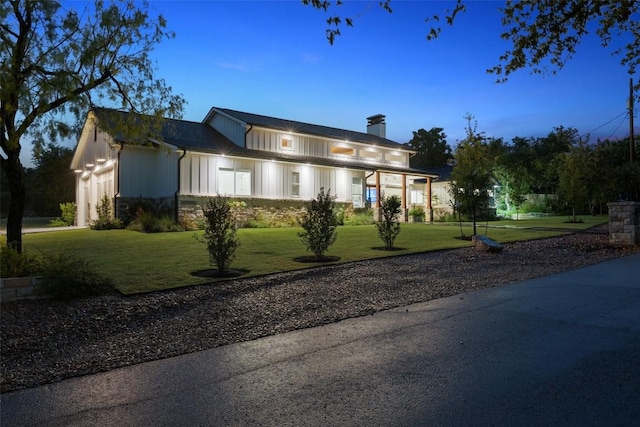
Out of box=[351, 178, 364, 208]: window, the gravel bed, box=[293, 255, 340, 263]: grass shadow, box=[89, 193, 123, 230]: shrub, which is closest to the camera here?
the gravel bed

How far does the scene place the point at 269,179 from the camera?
23250 mm

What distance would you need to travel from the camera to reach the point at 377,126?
1394 inches

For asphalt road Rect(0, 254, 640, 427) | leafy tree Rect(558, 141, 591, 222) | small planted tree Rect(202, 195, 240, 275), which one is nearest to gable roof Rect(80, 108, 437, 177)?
leafy tree Rect(558, 141, 591, 222)

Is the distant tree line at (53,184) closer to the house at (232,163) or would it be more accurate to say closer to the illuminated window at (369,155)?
the house at (232,163)

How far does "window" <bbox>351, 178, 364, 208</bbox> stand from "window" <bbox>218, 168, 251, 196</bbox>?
7.29m

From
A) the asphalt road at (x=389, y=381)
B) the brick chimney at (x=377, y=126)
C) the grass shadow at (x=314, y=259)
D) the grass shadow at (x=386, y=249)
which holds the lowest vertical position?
the asphalt road at (x=389, y=381)

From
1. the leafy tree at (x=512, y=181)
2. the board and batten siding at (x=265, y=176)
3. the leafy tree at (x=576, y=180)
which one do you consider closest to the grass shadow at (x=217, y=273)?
the board and batten siding at (x=265, y=176)

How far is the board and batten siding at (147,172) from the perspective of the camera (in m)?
20.5

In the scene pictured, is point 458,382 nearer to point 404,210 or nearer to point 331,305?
point 331,305

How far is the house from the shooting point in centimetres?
2066

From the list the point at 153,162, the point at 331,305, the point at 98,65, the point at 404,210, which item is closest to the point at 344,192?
the point at 404,210

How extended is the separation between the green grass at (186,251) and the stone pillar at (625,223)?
256 cm

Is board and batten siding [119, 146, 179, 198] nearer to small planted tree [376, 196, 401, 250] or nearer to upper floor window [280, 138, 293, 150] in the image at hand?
upper floor window [280, 138, 293, 150]

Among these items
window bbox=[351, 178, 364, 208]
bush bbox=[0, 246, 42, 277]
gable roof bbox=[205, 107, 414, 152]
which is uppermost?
gable roof bbox=[205, 107, 414, 152]
